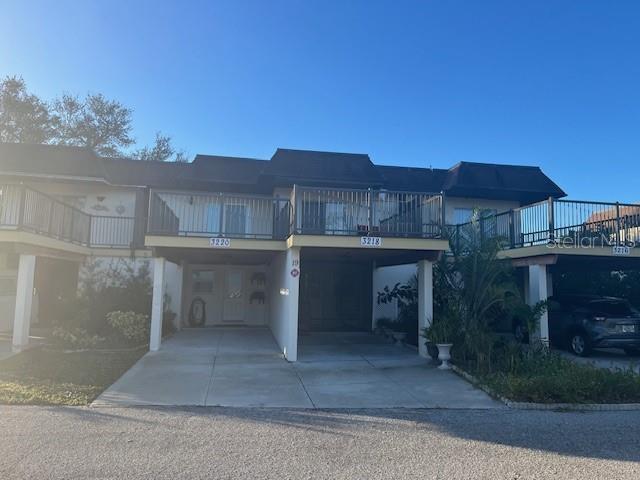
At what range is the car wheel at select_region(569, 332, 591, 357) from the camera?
11.5 meters

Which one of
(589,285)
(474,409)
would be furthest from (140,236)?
(589,285)

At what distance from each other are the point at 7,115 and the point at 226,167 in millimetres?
18936

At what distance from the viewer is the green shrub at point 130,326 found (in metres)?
12.1

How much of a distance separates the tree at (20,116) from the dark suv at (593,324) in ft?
95.7

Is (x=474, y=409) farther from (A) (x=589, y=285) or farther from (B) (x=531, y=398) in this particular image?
(A) (x=589, y=285)

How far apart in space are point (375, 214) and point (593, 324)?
19.3ft

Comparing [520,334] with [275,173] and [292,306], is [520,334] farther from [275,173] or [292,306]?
[275,173]

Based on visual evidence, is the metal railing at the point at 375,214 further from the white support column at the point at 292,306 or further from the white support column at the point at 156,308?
the white support column at the point at 156,308

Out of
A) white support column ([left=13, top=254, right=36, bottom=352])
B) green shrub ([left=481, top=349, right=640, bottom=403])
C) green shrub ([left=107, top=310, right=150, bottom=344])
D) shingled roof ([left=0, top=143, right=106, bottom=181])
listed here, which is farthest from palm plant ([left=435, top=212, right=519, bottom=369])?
shingled roof ([left=0, top=143, right=106, bottom=181])

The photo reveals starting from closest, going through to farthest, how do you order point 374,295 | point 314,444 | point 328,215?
1. point 314,444
2. point 328,215
3. point 374,295

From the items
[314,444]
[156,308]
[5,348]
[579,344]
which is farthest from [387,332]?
[5,348]

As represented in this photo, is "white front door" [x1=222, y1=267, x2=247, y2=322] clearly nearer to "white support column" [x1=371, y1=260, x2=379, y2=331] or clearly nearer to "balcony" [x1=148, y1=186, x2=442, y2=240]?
"white support column" [x1=371, y1=260, x2=379, y2=331]

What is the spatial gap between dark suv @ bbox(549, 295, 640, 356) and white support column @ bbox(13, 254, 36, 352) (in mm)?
12719

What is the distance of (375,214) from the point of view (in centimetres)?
1076
